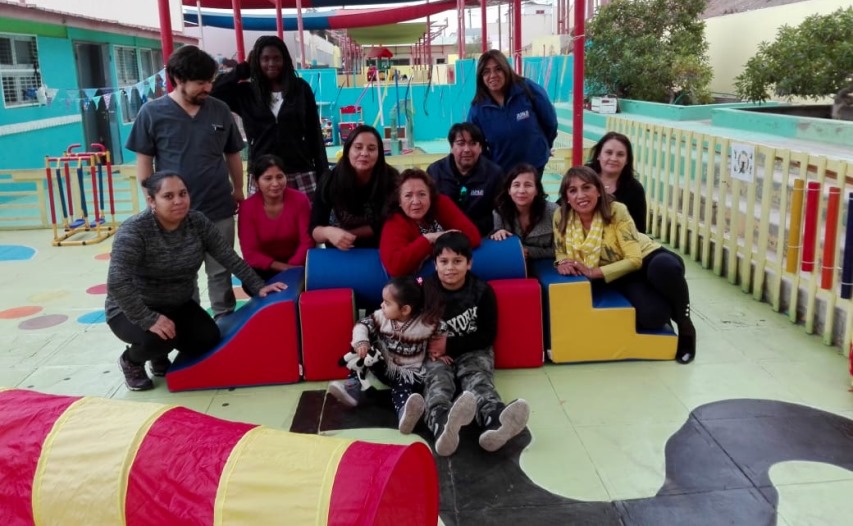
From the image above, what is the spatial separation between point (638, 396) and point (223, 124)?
2650mm

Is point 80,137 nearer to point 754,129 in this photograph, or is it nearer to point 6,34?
point 6,34

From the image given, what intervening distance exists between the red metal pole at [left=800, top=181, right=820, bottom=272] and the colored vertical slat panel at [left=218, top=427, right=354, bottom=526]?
124 inches

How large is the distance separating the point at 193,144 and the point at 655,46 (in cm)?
989

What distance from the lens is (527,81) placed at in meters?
4.80

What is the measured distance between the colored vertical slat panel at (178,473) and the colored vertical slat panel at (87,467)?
0.04 m

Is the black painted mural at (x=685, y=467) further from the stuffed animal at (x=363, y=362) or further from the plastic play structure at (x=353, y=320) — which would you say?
the plastic play structure at (x=353, y=320)

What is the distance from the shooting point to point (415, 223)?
12.8 ft

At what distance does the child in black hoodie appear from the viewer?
10.3ft

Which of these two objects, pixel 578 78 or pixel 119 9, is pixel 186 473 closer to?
pixel 578 78

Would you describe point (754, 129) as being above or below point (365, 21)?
below

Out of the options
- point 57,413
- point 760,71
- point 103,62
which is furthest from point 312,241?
point 103,62

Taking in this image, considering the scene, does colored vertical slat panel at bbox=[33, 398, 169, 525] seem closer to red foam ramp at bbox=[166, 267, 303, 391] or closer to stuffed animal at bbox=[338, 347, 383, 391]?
stuffed animal at bbox=[338, 347, 383, 391]

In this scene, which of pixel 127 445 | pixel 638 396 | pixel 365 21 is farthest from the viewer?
pixel 365 21

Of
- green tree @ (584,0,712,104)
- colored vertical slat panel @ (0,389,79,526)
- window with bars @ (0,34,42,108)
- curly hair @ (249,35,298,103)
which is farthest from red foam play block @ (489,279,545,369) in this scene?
green tree @ (584,0,712,104)
